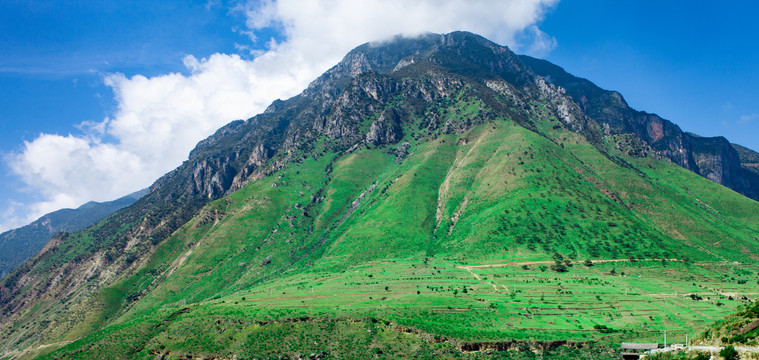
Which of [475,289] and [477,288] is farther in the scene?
[477,288]

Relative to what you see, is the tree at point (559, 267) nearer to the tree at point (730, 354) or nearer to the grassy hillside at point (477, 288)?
the grassy hillside at point (477, 288)

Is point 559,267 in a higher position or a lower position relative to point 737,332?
lower

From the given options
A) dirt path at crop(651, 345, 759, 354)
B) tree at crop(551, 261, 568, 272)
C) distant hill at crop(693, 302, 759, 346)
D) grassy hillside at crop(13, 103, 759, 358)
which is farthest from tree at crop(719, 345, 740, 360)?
tree at crop(551, 261, 568, 272)

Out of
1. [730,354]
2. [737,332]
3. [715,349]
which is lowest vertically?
[715,349]

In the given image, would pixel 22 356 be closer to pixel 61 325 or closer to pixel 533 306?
pixel 61 325

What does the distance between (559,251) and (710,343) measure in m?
115

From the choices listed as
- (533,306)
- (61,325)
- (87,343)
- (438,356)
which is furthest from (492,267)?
(61,325)

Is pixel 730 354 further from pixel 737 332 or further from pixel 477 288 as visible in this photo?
pixel 477 288

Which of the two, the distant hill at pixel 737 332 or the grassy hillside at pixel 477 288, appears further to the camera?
the grassy hillside at pixel 477 288

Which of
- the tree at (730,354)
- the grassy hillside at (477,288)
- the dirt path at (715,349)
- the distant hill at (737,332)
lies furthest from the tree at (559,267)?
the tree at (730,354)

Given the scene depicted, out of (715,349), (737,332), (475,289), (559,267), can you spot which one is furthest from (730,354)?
(559,267)

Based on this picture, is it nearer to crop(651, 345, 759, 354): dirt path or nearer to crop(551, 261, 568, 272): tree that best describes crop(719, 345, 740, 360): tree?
crop(651, 345, 759, 354): dirt path

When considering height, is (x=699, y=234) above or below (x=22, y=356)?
above

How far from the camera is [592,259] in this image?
147500 mm
